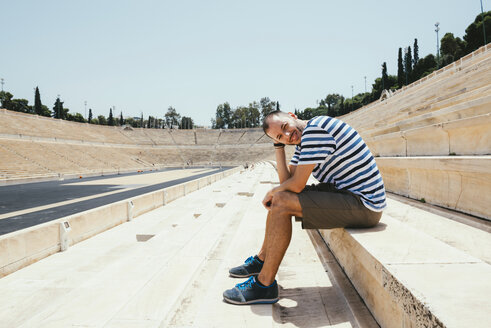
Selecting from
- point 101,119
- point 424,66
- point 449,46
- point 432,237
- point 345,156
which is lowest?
point 432,237

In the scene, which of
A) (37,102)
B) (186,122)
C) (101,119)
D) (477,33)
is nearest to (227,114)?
(186,122)

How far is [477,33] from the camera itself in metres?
38.8

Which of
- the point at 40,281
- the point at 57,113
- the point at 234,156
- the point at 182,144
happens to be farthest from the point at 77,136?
the point at 40,281

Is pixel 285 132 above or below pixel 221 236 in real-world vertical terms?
above

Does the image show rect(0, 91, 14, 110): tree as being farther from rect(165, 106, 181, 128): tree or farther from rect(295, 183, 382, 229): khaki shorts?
rect(295, 183, 382, 229): khaki shorts

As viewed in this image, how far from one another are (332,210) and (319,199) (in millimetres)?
127

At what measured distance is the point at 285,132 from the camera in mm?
2191

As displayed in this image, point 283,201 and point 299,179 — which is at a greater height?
point 299,179

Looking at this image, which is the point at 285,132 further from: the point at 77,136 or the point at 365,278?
the point at 77,136

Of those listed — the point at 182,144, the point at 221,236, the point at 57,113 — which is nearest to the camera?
the point at 221,236

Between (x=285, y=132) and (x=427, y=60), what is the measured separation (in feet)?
200

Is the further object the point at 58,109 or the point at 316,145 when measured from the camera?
the point at 58,109

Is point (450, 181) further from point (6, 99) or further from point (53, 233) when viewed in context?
point (6, 99)

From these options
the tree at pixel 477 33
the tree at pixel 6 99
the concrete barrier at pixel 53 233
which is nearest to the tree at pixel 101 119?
the tree at pixel 6 99
